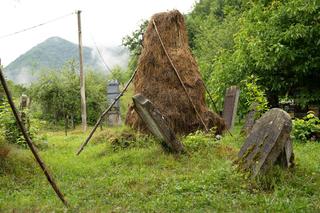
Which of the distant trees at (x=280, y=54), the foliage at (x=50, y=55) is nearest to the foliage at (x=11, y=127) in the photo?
the distant trees at (x=280, y=54)

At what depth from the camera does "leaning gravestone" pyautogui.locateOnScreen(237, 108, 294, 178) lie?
5.96 meters

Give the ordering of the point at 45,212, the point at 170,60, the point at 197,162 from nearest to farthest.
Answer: the point at 45,212 → the point at 197,162 → the point at 170,60

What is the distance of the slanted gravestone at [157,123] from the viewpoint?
309 inches

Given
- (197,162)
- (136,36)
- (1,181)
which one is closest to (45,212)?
(1,181)

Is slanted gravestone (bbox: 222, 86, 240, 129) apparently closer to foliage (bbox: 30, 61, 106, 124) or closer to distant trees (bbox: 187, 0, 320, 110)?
distant trees (bbox: 187, 0, 320, 110)

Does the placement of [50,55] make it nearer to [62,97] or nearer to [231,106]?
[62,97]

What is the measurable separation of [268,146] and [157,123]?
2.59m

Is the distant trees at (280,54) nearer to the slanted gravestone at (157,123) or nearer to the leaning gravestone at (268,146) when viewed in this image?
the slanted gravestone at (157,123)

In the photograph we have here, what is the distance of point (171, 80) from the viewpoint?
10.6 meters

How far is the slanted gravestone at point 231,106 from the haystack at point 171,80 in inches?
51.7

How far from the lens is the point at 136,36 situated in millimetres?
31688

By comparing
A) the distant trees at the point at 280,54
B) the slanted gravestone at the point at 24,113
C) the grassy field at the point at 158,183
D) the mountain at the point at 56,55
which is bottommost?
the grassy field at the point at 158,183

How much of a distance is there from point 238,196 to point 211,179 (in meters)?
0.73

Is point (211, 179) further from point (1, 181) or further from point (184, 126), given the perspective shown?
point (184, 126)
